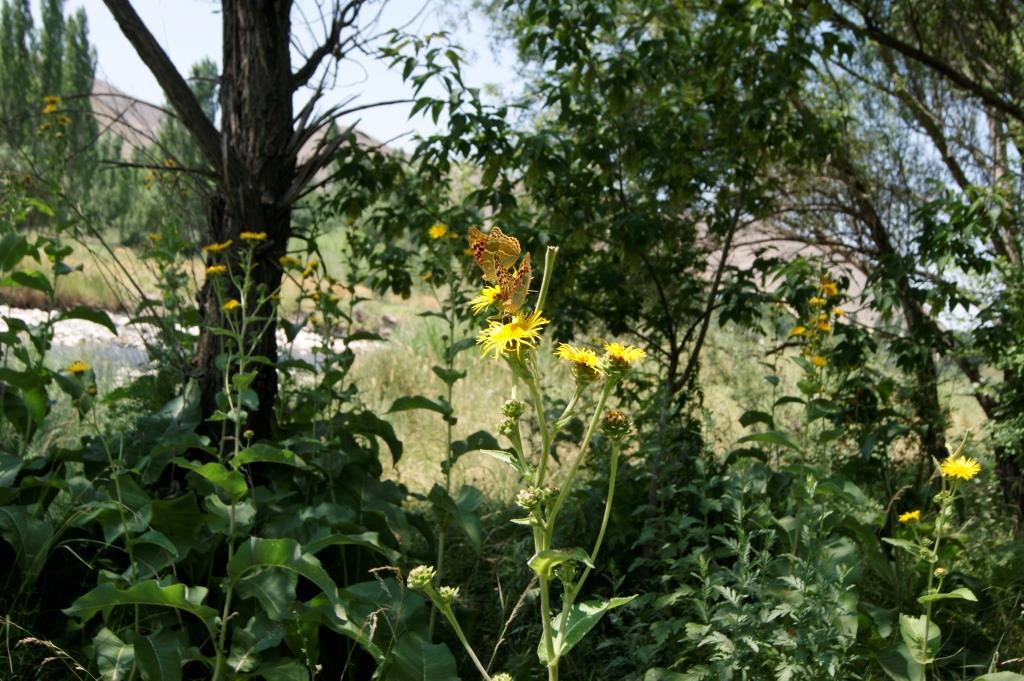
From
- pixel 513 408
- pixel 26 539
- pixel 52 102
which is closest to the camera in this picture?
pixel 513 408

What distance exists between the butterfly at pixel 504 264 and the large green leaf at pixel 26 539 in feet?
5.29

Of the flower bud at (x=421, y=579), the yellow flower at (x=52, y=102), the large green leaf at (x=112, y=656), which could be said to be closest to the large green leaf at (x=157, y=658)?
the large green leaf at (x=112, y=656)

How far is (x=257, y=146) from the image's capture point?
3154 millimetres

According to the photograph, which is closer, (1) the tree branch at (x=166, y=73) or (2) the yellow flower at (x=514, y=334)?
(2) the yellow flower at (x=514, y=334)

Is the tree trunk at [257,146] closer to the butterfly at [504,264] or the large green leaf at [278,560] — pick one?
the large green leaf at [278,560]

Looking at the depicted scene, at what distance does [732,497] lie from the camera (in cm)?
236

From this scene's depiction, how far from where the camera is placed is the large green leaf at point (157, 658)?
1928 millimetres

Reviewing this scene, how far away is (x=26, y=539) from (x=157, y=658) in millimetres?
564

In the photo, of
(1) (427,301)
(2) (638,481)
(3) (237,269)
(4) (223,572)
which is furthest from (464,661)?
(1) (427,301)

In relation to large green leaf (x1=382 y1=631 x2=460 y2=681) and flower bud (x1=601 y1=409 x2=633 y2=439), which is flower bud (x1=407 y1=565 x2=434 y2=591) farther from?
large green leaf (x1=382 y1=631 x2=460 y2=681)

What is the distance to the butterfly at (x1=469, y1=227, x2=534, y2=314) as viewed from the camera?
1.24 metres

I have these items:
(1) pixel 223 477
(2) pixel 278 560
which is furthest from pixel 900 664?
(1) pixel 223 477

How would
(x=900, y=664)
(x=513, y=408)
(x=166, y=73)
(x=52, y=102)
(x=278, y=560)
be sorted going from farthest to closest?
1. (x=52, y=102)
2. (x=166, y=73)
3. (x=900, y=664)
4. (x=278, y=560)
5. (x=513, y=408)

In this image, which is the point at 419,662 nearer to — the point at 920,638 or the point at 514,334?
the point at 514,334
